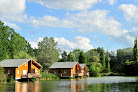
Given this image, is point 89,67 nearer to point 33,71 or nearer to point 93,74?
point 93,74

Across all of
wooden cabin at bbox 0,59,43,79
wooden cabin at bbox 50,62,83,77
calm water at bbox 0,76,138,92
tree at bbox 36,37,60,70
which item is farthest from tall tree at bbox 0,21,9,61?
calm water at bbox 0,76,138,92

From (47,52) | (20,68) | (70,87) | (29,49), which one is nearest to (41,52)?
(47,52)

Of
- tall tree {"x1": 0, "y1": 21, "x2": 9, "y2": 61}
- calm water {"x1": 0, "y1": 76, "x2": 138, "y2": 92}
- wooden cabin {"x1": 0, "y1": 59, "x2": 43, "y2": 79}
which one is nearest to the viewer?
calm water {"x1": 0, "y1": 76, "x2": 138, "y2": 92}

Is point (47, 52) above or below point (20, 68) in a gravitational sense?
above

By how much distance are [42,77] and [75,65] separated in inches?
701

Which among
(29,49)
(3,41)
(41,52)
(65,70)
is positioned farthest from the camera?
(29,49)

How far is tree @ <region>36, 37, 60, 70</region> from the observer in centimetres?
8794

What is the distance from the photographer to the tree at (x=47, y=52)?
87938mm

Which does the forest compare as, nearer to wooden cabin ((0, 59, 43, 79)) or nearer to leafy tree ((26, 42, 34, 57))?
leafy tree ((26, 42, 34, 57))

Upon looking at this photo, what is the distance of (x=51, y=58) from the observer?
88.6m

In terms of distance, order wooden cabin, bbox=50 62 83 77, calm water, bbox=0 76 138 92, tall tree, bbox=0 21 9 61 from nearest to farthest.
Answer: calm water, bbox=0 76 138 92 < tall tree, bbox=0 21 9 61 < wooden cabin, bbox=50 62 83 77

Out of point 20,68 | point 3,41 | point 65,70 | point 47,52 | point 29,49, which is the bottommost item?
point 65,70

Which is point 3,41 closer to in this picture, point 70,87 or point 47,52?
point 47,52

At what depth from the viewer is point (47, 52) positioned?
89.2 m
